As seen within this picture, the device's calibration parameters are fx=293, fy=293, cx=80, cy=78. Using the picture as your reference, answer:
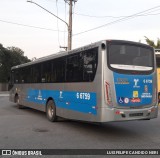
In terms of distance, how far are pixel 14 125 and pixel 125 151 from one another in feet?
18.2

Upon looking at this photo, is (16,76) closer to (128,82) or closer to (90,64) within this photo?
(90,64)

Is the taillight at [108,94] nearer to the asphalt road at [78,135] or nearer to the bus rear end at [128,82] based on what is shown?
the bus rear end at [128,82]

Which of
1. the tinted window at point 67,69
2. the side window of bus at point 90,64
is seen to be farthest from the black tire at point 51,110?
the side window of bus at point 90,64

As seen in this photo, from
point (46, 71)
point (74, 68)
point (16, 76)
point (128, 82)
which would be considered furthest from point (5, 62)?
point (128, 82)

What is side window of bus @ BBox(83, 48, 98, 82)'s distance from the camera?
30.9 feet

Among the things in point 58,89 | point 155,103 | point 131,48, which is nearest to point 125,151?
point 155,103

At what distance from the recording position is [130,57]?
959cm

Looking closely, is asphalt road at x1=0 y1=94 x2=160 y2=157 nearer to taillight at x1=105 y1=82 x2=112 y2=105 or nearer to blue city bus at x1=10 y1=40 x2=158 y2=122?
blue city bus at x1=10 y1=40 x2=158 y2=122

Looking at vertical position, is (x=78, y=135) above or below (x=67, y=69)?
below

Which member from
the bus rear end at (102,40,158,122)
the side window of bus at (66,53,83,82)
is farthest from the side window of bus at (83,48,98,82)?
A: the bus rear end at (102,40,158,122)

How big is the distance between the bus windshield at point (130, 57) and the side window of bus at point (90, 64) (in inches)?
19.9

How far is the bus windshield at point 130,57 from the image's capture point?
9273mm

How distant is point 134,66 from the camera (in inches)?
378

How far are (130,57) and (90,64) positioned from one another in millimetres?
1329
